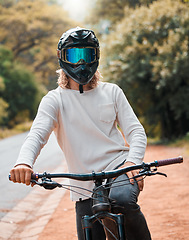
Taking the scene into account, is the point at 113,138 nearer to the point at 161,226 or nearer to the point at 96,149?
the point at 96,149

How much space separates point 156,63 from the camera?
15.3m

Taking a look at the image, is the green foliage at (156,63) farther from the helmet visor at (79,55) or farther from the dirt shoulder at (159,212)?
the helmet visor at (79,55)

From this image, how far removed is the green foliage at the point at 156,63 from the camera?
15.3 m

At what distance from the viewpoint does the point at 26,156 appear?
102 inches

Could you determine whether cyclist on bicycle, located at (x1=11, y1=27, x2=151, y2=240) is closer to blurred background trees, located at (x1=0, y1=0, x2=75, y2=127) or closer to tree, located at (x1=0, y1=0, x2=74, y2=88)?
blurred background trees, located at (x1=0, y1=0, x2=75, y2=127)

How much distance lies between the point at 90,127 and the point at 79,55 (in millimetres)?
525

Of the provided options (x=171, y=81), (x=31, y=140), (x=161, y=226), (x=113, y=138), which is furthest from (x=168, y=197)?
(x=171, y=81)

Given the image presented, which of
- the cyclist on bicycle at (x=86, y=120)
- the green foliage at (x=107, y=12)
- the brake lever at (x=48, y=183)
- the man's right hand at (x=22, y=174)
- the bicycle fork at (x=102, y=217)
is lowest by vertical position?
A: the bicycle fork at (x=102, y=217)

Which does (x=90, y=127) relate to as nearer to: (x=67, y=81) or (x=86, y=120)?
(x=86, y=120)

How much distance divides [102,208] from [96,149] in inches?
27.7

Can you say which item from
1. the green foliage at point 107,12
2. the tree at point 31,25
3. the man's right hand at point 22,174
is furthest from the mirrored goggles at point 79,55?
the tree at point 31,25

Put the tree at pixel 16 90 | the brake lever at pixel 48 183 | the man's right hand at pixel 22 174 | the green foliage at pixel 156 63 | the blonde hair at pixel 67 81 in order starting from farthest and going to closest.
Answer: the tree at pixel 16 90 < the green foliage at pixel 156 63 < the blonde hair at pixel 67 81 < the man's right hand at pixel 22 174 < the brake lever at pixel 48 183

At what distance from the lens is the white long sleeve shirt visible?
2955 mm

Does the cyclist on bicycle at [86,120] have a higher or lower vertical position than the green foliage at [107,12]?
lower
